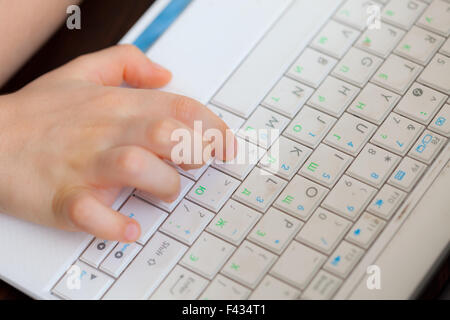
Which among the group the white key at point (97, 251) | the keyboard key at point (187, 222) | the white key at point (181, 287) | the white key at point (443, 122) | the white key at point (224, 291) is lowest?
the white key at point (97, 251)

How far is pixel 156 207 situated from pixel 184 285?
0.30 ft

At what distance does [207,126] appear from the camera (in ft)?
1.95

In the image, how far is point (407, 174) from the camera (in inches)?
21.9

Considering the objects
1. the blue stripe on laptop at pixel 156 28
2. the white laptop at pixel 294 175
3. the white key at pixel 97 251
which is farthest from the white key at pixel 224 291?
the blue stripe on laptop at pixel 156 28

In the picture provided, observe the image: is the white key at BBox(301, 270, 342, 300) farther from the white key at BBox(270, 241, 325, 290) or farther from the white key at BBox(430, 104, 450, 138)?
the white key at BBox(430, 104, 450, 138)

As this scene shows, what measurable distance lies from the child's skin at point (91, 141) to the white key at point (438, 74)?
0.77 ft

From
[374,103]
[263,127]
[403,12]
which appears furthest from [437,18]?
[263,127]

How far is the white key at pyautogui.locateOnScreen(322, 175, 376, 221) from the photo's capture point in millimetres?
544

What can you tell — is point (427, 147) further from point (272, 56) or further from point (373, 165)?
point (272, 56)

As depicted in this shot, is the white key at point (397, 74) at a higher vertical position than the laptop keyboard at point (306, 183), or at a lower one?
higher

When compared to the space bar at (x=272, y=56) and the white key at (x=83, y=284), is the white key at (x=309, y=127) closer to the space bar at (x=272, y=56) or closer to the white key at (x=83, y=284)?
the space bar at (x=272, y=56)

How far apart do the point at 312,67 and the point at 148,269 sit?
0.30 m

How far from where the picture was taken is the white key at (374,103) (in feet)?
1.95

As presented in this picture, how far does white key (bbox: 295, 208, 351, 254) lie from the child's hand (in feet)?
0.37
